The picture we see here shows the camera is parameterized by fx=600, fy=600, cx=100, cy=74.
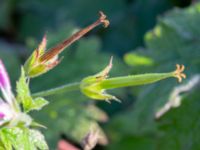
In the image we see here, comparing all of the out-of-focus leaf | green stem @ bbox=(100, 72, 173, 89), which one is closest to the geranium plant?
green stem @ bbox=(100, 72, 173, 89)

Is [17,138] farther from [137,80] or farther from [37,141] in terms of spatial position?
[137,80]

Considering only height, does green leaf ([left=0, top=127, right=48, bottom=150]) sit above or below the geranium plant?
below

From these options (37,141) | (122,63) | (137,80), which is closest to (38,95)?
(37,141)

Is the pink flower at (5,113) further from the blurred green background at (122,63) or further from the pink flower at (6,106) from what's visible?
the blurred green background at (122,63)

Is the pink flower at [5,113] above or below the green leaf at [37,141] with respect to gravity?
below

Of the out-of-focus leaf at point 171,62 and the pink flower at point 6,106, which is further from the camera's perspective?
the out-of-focus leaf at point 171,62

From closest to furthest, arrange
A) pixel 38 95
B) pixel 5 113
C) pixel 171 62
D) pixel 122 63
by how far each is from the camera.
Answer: pixel 5 113 < pixel 38 95 < pixel 171 62 < pixel 122 63

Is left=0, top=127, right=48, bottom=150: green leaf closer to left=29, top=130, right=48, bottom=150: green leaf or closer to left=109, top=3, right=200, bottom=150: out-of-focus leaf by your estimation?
left=29, top=130, right=48, bottom=150: green leaf

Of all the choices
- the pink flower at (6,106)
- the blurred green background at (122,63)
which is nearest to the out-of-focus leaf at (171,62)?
the blurred green background at (122,63)
